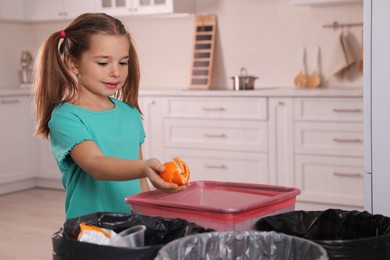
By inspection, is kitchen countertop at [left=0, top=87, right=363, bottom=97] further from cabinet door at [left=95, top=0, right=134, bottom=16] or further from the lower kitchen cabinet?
cabinet door at [left=95, top=0, right=134, bottom=16]

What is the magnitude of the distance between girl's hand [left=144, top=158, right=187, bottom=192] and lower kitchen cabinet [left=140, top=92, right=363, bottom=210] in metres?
3.40

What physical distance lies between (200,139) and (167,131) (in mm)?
291

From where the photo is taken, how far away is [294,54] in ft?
17.6

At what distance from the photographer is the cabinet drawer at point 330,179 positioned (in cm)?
464

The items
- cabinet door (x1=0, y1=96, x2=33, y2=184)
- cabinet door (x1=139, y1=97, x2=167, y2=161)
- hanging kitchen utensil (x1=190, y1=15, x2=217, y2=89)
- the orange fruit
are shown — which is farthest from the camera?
cabinet door (x1=0, y1=96, x2=33, y2=184)

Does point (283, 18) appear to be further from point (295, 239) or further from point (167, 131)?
point (295, 239)

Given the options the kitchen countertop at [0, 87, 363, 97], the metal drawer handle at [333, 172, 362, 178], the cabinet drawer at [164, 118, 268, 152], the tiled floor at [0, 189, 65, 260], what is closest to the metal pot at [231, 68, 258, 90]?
the kitchen countertop at [0, 87, 363, 97]

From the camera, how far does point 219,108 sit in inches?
200

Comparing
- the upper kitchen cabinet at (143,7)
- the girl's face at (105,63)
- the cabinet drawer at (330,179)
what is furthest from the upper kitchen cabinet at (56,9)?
the girl's face at (105,63)

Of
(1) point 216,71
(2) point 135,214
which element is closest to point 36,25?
(1) point 216,71

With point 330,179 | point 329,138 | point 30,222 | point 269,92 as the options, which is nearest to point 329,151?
point 329,138

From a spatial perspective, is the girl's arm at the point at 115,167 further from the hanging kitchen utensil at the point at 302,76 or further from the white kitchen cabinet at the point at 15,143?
the white kitchen cabinet at the point at 15,143

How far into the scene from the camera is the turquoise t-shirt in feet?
5.58

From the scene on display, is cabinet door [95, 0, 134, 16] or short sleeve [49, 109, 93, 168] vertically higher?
cabinet door [95, 0, 134, 16]
